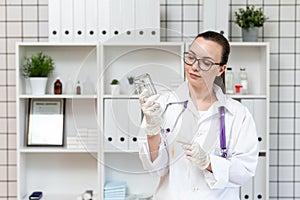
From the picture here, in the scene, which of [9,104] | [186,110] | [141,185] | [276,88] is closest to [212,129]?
[186,110]

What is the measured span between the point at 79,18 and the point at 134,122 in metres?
1.11

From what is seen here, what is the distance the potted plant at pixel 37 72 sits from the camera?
2.73 metres

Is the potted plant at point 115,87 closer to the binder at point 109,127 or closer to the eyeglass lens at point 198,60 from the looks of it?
the binder at point 109,127

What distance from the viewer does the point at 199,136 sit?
169 cm

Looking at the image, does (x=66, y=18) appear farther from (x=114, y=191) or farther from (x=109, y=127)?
(x=109, y=127)

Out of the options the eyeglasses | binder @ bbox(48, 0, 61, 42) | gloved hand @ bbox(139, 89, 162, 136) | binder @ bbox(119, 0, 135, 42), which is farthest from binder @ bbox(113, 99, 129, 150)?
binder @ bbox(48, 0, 61, 42)

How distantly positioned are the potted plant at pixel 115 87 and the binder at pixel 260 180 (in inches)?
48.4

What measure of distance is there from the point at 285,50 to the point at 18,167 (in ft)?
5.14

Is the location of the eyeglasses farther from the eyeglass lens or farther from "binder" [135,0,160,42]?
"binder" [135,0,160,42]

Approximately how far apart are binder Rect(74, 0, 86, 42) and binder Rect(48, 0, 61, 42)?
9 cm

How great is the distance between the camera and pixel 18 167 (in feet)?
9.02

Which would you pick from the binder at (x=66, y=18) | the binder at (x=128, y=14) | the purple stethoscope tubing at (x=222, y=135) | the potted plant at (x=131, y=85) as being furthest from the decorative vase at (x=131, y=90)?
the binder at (x=66, y=18)

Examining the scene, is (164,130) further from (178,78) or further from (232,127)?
(232,127)

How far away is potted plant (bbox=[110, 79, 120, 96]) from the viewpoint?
5.60 ft
